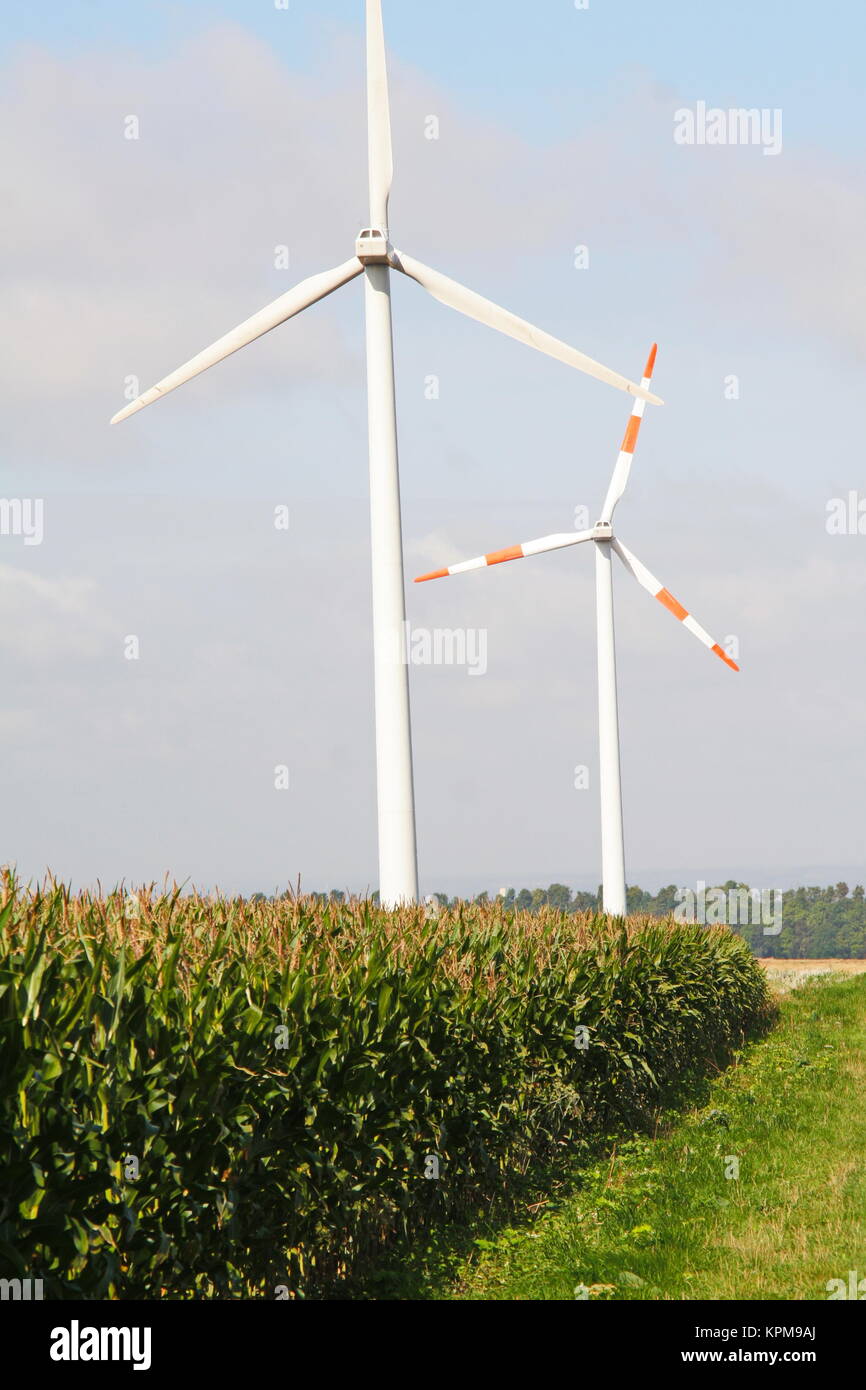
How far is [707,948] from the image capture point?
956 inches

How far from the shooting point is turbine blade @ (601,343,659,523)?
1261 inches

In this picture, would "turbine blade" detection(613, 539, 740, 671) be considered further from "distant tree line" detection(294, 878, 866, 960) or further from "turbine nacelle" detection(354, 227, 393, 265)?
"distant tree line" detection(294, 878, 866, 960)

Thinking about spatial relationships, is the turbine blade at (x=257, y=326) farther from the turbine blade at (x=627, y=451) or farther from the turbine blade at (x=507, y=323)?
the turbine blade at (x=627, y=451)

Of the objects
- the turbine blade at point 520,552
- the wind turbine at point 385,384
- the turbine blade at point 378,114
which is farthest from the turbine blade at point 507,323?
the turbine blade at point 520,552

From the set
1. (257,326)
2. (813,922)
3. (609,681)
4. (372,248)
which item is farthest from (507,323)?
(813,922)

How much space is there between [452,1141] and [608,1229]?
5.46ft

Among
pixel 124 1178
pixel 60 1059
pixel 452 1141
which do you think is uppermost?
pixel 60 1059

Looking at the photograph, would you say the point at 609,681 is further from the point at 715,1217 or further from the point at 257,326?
the point at 715,1217

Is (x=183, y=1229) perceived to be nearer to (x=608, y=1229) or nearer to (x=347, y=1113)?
(x=347, y=1113)

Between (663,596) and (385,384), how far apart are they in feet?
47.8

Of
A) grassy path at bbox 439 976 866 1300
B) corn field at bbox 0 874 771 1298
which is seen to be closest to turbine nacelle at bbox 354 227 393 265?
corn field at bbox 0 874 771 1298
